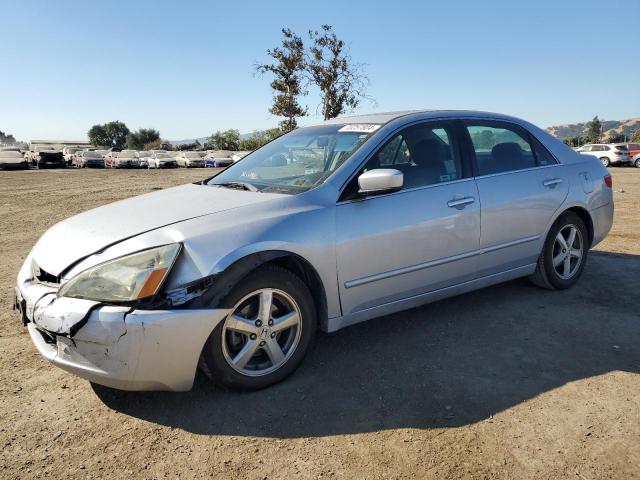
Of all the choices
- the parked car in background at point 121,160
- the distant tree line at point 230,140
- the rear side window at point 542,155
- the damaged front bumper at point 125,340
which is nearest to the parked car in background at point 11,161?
the parked car in background at point 121,160

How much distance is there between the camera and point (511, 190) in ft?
12.8

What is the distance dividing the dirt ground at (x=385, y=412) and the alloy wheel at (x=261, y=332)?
184mm

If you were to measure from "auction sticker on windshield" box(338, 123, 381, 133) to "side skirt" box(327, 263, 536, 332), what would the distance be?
1.22 m

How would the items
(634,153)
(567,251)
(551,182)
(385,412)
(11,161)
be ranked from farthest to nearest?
1. (11,161)
2. (634,153)
3. (567,251)
4. (551,182)
5. (385,412)

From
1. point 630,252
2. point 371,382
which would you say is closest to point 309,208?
point 371,382

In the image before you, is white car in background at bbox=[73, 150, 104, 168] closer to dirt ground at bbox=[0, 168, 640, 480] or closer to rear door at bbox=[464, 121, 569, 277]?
dirt ground at bbox=[0, 168, 640, 480]

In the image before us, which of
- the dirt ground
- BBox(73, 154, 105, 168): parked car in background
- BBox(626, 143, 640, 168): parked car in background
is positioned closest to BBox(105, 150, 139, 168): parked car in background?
BBox(73, 154, 105, 168): parked car in background

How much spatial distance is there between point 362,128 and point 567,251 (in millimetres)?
2263

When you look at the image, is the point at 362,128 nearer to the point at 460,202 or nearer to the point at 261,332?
the point at 460,202

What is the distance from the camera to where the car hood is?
2725mm

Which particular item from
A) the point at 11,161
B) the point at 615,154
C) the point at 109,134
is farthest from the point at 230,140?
the point at 109,134

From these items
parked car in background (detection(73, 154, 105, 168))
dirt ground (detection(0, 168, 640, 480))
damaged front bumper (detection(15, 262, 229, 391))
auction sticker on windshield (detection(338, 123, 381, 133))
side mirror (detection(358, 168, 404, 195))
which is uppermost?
parked car in background (detection(73, 154, 105, 168))

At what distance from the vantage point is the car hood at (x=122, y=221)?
8.94 ft

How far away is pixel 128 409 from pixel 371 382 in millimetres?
1375
